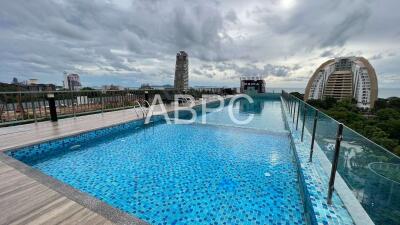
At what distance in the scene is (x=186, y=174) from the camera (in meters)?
3.63

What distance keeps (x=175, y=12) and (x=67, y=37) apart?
37.5ft

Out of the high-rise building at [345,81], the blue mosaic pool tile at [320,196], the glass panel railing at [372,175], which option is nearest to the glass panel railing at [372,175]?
the glass panel railing at [372,175]

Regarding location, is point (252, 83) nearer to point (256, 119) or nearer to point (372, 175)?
point (256, 119)

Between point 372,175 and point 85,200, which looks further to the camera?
point 85,200

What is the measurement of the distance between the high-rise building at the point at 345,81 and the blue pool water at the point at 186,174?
53.8 metres

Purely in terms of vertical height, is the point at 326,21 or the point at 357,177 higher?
the point at 326,21

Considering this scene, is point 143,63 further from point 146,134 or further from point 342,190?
point 342,190

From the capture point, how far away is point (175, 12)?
33.5 feet

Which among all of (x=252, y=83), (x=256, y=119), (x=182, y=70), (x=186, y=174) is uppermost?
(x=182, y=70)

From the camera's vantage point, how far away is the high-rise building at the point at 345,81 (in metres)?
46.7

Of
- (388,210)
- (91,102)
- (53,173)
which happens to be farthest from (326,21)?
(53,173)

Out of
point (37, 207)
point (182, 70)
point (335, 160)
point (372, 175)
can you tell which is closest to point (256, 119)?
point (335, 160)

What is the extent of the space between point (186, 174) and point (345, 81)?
64044 millimetres

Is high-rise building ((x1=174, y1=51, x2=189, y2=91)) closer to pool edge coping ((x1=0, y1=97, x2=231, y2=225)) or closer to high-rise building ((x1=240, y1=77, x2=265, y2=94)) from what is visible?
high-rise building ((x1=240, y1=77, x2=265, y2=94))
